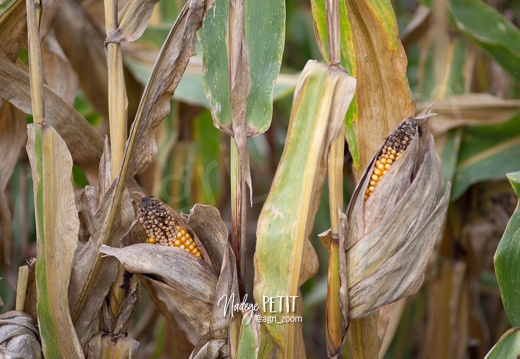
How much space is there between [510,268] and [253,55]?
0.33 m

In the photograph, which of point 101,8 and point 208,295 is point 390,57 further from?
point 101,8

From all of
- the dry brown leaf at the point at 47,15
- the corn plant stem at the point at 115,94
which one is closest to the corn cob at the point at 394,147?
the corn plant stem at the point at 115,94

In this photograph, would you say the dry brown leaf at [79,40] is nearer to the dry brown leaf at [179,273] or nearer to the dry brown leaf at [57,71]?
the dry brown leaf at [57,71]

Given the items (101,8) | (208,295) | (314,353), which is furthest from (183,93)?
(314,353)

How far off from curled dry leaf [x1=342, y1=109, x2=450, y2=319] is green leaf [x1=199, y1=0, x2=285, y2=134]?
0.40 feet

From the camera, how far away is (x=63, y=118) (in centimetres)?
76

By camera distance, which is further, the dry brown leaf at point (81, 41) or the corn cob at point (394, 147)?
the dry brown leaf at point (81, 41)

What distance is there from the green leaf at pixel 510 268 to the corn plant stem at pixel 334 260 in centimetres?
17

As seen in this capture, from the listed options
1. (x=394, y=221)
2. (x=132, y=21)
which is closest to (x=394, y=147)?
(x=394, y=221)

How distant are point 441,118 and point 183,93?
0.44 m

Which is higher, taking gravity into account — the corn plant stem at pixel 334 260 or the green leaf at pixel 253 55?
the green leaf at pixel 253 55

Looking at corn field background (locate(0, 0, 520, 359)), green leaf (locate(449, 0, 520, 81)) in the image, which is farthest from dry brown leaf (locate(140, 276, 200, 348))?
green leaf (locate(449, 0, 520, 81))

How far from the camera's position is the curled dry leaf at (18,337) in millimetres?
624

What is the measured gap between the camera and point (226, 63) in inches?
25.1
